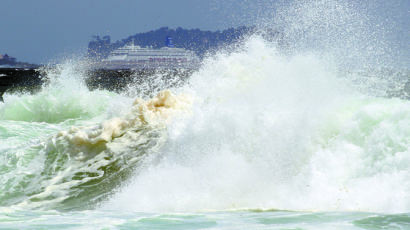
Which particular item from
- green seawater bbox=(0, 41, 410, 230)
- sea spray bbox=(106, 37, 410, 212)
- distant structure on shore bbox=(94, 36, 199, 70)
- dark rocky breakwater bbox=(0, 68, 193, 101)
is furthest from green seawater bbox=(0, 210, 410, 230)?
distant structure on shore bbox=(94, 36, 199, 70)

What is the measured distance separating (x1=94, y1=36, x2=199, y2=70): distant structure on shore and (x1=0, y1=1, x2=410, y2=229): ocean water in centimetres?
9838

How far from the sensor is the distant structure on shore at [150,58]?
10875cm

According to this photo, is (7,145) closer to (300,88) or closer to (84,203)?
(84,203)

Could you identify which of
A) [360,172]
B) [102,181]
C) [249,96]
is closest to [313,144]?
[360,172]

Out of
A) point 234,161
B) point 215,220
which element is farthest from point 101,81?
point 215,220

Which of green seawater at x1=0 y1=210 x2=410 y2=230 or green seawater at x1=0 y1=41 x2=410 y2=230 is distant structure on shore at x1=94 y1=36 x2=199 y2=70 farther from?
green seawater at x1=0 y1=210 x2=410 y2=230

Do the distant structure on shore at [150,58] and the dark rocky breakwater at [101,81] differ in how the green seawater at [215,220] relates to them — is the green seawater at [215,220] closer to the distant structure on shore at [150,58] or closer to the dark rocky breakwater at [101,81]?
the dark rocky breakwater at [101,81]

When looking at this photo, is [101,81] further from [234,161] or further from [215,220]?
[215,220]

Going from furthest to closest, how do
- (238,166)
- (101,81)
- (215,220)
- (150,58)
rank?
(150,58) < (101,81) < (238,166) < (215,220)

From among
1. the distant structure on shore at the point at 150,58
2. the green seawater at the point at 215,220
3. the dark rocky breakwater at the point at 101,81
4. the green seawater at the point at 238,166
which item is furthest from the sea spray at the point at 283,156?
the distant structure on shore at the point at 150,58

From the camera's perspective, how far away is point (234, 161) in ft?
21.4

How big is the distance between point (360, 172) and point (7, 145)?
19.1ft

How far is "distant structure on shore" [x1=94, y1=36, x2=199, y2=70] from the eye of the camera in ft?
357

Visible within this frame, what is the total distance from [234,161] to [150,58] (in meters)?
104
